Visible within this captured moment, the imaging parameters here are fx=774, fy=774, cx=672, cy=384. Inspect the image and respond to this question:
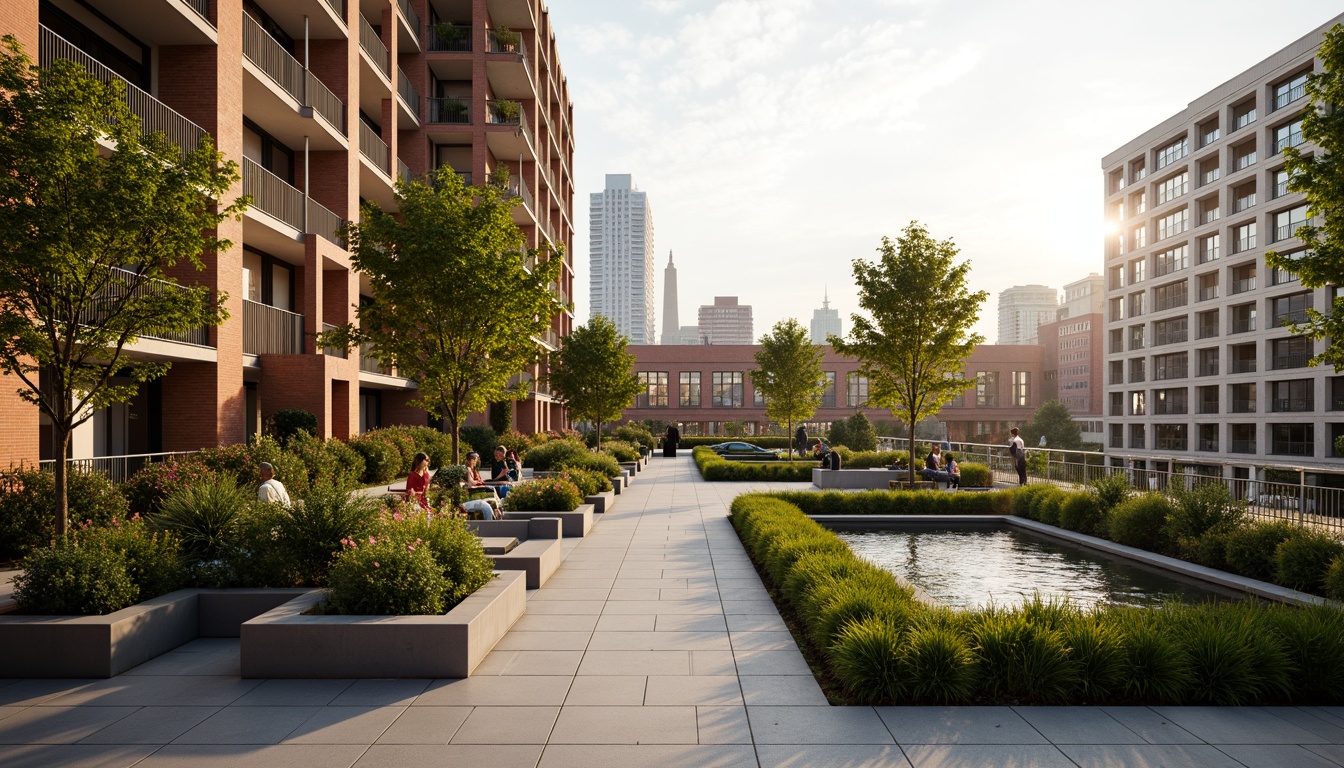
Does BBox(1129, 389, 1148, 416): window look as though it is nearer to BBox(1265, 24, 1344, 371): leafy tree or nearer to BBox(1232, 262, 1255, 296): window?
BBox(1232, 262, 1255, 296): window

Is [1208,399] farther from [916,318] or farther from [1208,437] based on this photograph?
[916,318]

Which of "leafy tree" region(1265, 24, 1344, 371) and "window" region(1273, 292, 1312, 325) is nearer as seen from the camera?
"leafy tree" region(1265, 24, 1344, 371)

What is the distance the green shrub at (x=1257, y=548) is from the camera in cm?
1089

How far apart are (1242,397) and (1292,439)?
16.8 feet

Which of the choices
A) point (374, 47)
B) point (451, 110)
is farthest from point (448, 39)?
point (374, 47)

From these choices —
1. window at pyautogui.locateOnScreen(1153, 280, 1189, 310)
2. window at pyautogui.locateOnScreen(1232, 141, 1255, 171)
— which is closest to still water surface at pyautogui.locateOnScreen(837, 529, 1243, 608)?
window at pyautogui.locateOnScreen(1232, 141, 1255, 171)

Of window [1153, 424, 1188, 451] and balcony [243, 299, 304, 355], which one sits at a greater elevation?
balcony [243, 299, 304, 355]

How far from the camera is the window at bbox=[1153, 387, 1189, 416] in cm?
5666

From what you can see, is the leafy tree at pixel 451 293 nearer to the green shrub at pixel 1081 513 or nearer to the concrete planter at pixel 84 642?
the concrete planter at pixel 84 642

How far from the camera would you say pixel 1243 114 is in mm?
51094

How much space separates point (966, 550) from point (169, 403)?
18213mm

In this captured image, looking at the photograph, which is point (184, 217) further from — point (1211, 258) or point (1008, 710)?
point (1211, 258)

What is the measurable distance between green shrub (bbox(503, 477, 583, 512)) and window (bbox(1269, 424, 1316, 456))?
49.0 m

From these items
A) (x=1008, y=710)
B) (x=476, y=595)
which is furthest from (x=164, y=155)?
(x=1008, y=710)
